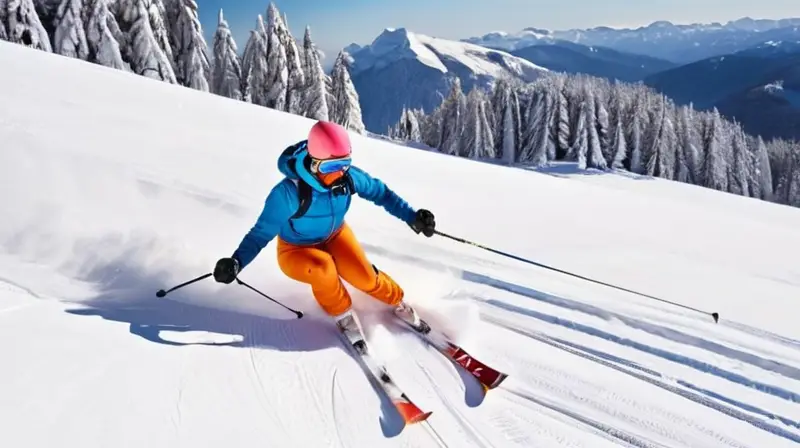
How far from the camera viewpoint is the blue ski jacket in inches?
139

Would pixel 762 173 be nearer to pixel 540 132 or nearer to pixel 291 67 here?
pixel 540 132

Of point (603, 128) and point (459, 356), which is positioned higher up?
point (603, 128)

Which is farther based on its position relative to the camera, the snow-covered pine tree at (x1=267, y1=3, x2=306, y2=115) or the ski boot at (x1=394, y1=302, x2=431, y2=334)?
the snow-covered pine tree at (x1=267, y1=3, x2=306, y2=115)

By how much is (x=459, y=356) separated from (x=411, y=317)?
1.72 ft

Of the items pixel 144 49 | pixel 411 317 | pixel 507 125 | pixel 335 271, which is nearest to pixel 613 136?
pixel 507 125

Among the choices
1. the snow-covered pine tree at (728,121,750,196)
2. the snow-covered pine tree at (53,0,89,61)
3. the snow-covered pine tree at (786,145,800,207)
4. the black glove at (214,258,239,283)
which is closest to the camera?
the black glove at (214,258,239,283)

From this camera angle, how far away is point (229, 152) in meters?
7.50

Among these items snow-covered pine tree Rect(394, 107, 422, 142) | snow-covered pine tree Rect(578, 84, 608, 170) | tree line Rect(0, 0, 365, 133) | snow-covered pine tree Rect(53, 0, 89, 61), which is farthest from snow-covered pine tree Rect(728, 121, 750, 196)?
snow-covered pine tree Rect(53, 0, 89, 61)

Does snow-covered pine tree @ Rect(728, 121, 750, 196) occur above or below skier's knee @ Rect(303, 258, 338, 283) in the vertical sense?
above

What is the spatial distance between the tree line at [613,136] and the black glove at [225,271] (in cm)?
4162

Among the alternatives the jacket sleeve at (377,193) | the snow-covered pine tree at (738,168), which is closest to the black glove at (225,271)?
the jacket sleeve at (377,193)

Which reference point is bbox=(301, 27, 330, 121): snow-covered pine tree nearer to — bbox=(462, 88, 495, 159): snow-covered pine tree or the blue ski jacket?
bbox=(462, 88, 495, 159): snow-covered pine tree

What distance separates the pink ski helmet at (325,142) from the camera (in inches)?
137

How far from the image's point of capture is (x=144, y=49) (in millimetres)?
23844
